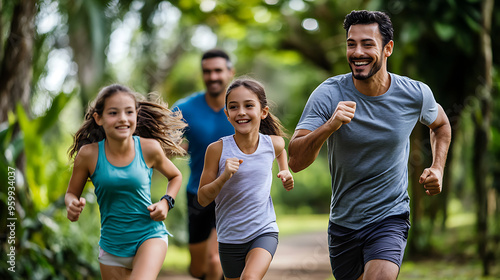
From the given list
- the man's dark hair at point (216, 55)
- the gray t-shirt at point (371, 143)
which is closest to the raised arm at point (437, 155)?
the gray t-shirt at point (371, 143)

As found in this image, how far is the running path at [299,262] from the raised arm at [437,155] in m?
5.16

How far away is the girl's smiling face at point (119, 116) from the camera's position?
362cm

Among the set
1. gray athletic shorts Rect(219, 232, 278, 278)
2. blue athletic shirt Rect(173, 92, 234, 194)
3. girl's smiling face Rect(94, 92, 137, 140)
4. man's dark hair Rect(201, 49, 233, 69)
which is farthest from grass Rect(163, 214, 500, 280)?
girl's smiling face Rect(94, 92, 137, 140)

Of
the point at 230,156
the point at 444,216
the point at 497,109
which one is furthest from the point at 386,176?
the point at 444,216

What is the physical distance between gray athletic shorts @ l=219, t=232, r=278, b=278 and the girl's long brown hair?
73 centimetres

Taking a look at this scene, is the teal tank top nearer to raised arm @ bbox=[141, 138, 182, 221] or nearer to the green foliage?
raised arm @ bbox=[141, 138, 182, 221]

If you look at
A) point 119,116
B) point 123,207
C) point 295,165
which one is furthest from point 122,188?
point 295,165

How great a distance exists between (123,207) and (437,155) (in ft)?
5.95

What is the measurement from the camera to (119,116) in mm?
3631

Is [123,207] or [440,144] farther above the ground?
[440,144]

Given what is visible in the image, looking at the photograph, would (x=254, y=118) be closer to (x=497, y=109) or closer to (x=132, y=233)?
(x=132, y=233)

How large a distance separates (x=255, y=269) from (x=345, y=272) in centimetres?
61

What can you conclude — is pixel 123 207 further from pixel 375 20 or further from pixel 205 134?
pixel 375 20

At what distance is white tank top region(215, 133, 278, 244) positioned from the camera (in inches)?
143
